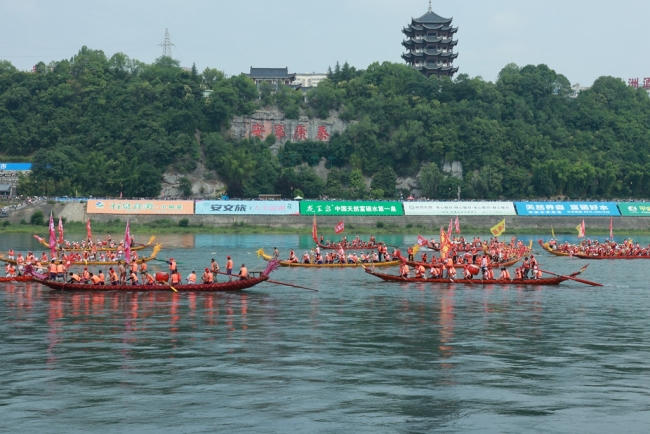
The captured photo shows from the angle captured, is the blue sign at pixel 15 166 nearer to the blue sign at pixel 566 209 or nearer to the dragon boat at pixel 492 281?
the blue sign at pixel 566 209

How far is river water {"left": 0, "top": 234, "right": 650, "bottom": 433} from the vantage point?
858 inches

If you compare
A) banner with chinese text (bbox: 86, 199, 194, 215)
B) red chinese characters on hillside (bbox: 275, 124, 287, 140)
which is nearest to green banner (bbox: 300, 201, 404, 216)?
banner with chinese text (bbox: 86, 199, 194, 215)

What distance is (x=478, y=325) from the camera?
35.2 meters

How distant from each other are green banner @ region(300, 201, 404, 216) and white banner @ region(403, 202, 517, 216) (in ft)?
5.86

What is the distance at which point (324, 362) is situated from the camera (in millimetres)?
27734

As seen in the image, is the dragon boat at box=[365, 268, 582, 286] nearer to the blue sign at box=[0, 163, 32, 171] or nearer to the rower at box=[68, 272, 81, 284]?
the rower at box=[68, 272, 81, 284]

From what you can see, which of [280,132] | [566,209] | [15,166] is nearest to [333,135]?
[280,132]

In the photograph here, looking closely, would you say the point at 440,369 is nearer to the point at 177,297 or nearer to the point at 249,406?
the point at 249,406

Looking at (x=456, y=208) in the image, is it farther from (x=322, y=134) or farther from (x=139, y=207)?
(x=139, y=207)

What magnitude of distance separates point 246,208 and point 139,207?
1255 cm

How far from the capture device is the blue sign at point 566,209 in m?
106

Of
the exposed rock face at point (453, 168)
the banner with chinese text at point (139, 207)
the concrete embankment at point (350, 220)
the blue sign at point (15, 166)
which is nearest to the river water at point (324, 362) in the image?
the concrete embankment at point (350, 220)

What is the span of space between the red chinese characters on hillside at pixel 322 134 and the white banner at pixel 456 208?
30.4 m

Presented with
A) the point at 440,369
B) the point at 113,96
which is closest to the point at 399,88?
the point at 113,96
